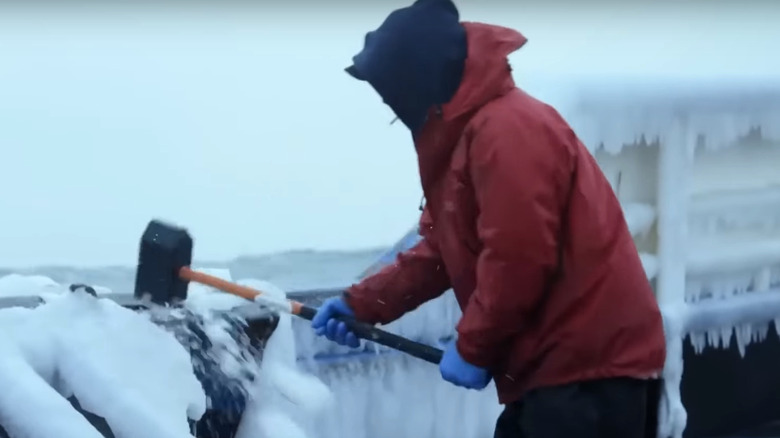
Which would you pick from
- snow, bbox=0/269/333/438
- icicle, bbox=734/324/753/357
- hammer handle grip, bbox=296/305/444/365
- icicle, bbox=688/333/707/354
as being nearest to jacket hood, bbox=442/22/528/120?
hammer handle grip, bbox=296/305/444/365

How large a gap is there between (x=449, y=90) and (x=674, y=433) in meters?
1.24

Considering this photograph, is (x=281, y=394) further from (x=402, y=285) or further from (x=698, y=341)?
(x=698, y=341)

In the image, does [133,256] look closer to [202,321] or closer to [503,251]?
[202,321]

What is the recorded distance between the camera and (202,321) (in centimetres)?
172

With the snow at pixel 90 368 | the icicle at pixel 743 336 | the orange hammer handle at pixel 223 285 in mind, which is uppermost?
the orange hammer handle at pixel 223 285

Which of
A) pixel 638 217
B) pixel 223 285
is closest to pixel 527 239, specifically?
pixel 223 285

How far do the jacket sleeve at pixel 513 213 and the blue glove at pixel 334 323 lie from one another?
393 mm

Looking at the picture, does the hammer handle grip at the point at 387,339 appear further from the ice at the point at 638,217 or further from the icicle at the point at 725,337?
the icicle at the point at 725,337

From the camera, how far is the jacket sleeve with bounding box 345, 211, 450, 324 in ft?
5.34

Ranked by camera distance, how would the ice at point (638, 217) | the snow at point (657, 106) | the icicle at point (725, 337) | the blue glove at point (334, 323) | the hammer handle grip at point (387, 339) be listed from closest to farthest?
the hammer handle grip at point (387, 339), the blue glove at point (334, 323), the snow at point (657, 106), the ice at point (638, 217), the icicle at point (725, 337)

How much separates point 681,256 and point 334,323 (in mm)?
983

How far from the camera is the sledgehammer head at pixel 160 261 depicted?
1709mm

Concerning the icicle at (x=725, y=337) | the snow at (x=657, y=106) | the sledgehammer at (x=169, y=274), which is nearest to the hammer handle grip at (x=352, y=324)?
the sledgehammer at (x=169, y=274)

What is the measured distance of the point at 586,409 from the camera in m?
1.39
